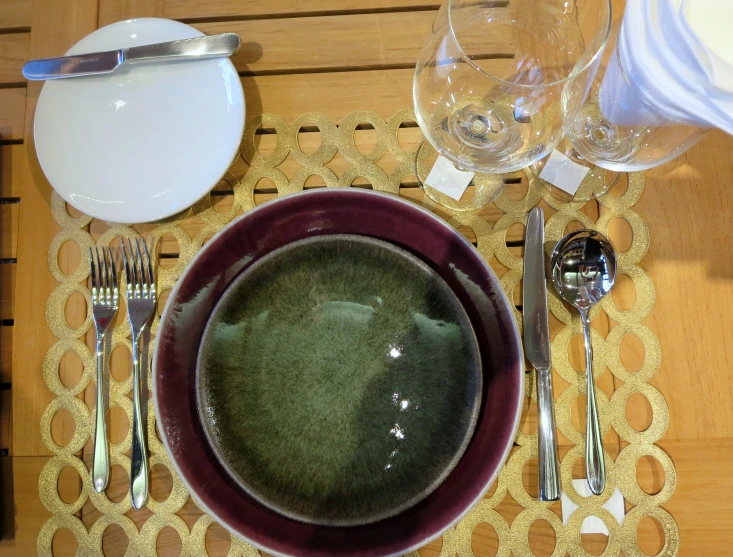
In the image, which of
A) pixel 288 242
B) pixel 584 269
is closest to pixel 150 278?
pixel 288 242

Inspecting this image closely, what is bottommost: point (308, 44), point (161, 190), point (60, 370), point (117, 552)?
point (117, 552)

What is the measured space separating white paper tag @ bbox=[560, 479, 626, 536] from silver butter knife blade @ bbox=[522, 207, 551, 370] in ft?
0.39

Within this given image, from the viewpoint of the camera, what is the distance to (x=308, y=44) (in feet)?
1.68

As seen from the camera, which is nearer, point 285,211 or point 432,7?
point 285,211

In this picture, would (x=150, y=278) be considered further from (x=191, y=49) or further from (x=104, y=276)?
(x=191, y=49)

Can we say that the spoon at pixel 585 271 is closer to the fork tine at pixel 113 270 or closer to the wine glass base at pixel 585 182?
the wine glass base at pixel 585 182

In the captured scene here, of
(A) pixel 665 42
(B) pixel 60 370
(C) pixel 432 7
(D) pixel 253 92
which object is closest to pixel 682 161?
(A) pixel 665 42

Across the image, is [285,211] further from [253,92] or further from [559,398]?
[559,398]

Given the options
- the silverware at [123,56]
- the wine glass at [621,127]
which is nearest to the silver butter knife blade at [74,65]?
the silverware at [123,56]

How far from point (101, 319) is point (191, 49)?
0.27 m

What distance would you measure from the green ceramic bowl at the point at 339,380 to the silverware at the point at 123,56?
0.22 m

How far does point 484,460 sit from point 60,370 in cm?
40

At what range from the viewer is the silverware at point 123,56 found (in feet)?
1.52

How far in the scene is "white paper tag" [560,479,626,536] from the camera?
1.44 feet
